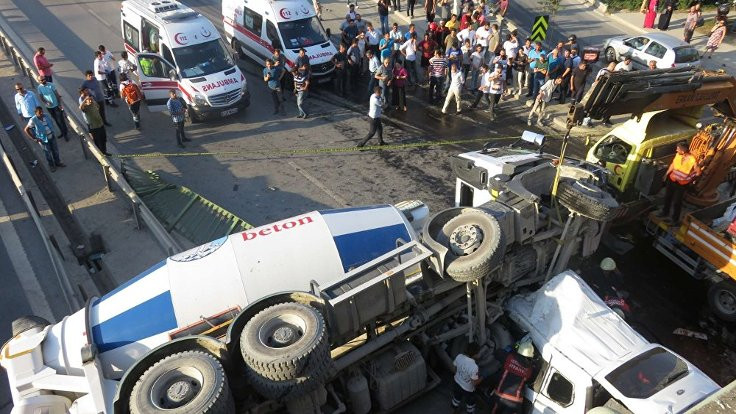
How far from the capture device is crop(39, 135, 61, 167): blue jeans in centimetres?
1238

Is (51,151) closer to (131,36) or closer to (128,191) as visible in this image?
(128,191)

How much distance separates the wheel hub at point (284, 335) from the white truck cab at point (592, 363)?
3168mm

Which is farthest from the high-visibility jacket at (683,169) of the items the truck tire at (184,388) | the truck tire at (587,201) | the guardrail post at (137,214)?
the guardrail post at (137,214)

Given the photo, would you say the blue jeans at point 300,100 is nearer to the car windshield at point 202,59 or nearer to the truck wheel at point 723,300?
the car windshield at point 202,59

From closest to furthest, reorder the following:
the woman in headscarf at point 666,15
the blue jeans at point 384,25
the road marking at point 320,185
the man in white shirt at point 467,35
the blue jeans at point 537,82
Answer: the road marking at point 320,185, the blue jeans at point 537,82, the man in white shirt at point 467,35, the blue jeans at point 384,25, the woman in headscarf at point 666,15

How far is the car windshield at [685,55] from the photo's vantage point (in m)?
17.2

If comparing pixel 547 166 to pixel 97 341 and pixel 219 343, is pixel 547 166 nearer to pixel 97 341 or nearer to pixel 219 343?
pixel 219 343

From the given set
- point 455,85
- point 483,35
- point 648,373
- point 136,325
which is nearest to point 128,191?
point 136,325

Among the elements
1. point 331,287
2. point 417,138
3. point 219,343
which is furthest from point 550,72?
point 219,343

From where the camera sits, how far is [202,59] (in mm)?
15219

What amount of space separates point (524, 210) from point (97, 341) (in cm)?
555

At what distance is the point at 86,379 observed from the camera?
6.38 meters

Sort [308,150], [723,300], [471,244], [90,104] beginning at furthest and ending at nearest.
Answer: [308,150]
[90,104]
[723,300]
[471,244]

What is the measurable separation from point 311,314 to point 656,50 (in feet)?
52.9
